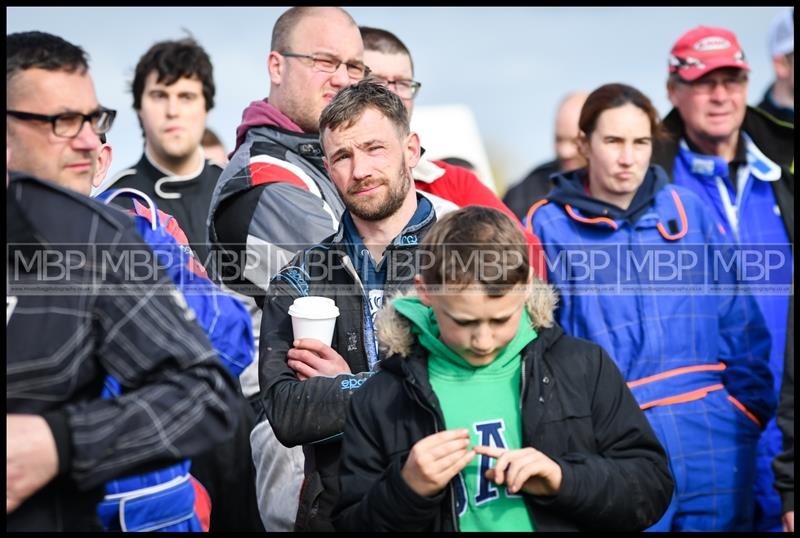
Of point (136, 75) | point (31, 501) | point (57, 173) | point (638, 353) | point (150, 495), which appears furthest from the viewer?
point (136, 75)

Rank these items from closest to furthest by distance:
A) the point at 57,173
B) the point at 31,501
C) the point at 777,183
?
the point at 31,501 < the point at 57,173 < the point at 777,183

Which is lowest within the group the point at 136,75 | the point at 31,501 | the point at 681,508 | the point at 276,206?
the point at 681,508

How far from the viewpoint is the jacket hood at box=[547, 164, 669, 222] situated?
4828 mm

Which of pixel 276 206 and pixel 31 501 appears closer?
pixel 31 501

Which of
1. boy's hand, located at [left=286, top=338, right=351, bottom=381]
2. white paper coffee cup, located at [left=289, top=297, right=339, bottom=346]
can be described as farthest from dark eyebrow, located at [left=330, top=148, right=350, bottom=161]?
boy's hand, located at [left=286, top=338, right=351, bottom=381]

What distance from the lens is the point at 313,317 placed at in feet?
11.5

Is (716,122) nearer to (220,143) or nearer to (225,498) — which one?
(225,498)

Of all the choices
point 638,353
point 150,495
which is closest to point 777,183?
point 638,353

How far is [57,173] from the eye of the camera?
2779 millimetres

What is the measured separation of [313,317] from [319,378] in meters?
0.20

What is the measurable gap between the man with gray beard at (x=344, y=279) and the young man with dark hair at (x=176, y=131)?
2402mm

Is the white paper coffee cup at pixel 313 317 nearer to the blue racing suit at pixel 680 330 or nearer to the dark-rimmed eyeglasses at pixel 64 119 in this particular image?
the dark-rimmed eyeglasses at pixel 64 119

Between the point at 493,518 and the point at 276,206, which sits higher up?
the point at 276,206

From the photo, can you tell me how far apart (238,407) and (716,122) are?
3639 mm
